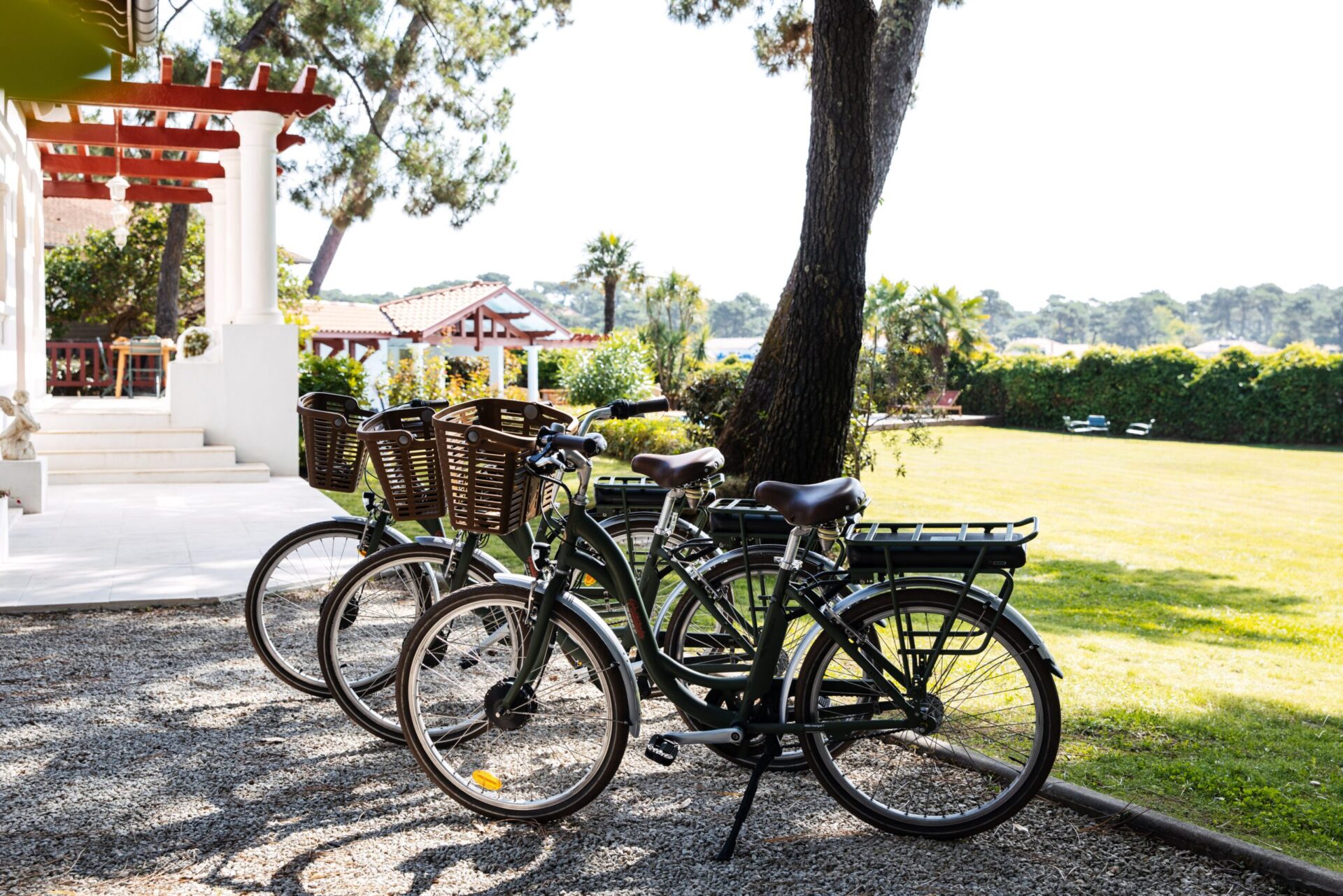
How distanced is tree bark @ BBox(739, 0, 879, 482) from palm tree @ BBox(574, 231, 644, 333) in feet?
119

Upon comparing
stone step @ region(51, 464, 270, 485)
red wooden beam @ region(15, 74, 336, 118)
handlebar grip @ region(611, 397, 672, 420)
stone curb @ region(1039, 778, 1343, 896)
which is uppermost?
red wooden beam @ region(15, 74, 336, 118)

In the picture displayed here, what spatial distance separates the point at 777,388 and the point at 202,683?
338 cm

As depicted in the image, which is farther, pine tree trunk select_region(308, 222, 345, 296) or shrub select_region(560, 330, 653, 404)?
pine tree trunk select_region(308, 222, 345, 296)

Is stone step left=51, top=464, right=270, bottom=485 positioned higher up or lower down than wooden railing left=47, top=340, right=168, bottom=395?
lower down

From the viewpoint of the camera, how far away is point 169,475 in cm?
1107

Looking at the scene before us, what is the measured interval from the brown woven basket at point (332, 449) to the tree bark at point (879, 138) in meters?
3.57

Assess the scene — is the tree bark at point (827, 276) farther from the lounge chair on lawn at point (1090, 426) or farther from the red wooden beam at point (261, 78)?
the lounge chair on lawn at point (1090, 426)

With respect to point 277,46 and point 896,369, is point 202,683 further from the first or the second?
point 277,46

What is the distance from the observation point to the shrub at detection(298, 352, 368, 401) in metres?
13.2

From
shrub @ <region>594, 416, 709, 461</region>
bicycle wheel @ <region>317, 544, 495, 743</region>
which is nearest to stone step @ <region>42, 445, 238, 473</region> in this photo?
shrub @ <region>594, 416, 709, 461</region>

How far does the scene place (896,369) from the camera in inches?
425

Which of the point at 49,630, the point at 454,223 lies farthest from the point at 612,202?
the point at 49,630

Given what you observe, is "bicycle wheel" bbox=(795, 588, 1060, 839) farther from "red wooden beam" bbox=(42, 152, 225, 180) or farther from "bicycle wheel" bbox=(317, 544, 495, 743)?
"red wooden beam" bbox=(42, 152, 225, 180)

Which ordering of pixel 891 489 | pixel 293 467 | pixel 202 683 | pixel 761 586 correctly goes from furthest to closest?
pixel 891 489 → pixel 293 467 → pixel 202 683 → pixel 761 586
